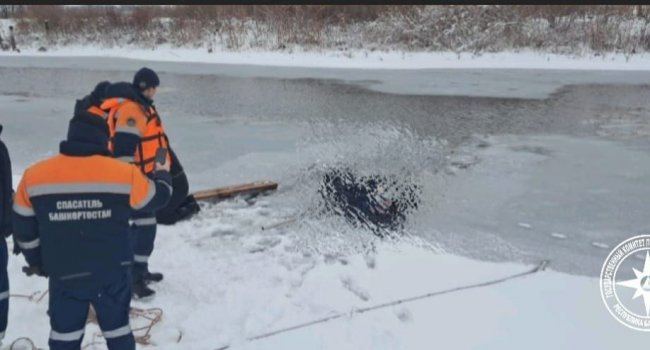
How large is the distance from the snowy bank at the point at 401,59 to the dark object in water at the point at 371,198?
11.9 metres

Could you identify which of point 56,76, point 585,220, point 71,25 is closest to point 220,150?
point 585,220

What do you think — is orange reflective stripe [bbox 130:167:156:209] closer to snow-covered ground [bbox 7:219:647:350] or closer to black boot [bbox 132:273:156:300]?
snow-covered ground [bbox 7:219:647:350]

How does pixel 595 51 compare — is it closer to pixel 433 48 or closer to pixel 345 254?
pixel 433 48

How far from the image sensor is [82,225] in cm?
258

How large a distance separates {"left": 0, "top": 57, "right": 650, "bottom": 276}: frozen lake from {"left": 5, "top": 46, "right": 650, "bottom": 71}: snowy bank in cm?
231

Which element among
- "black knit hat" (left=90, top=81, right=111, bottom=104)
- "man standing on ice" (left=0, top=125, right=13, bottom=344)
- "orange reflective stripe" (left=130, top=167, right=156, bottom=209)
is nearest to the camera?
"orange reflective stripe" (left=130, top=167, right=156, bottom=209)

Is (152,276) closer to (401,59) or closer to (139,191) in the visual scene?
(139,191)

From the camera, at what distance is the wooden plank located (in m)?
5.95

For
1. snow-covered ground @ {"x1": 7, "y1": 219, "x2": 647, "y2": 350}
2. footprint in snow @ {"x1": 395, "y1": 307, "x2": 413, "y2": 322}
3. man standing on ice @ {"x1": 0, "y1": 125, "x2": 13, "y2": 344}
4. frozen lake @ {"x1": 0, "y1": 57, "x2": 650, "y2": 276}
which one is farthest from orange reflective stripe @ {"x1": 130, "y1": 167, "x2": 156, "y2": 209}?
frozen lake @ {"x1": 0, "y1": 57, "x2": 650, "y2": 276}

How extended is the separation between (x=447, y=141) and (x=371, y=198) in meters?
2.65

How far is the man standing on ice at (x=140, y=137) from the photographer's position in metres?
3.56

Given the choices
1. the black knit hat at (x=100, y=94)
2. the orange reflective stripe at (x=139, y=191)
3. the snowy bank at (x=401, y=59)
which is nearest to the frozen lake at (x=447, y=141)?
the black knit hat at (x=100, y=94)

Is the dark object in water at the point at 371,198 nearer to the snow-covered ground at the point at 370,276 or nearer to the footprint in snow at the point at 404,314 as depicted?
the snow-covered ground at the point at 370,276

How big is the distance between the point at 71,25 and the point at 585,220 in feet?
83.0
